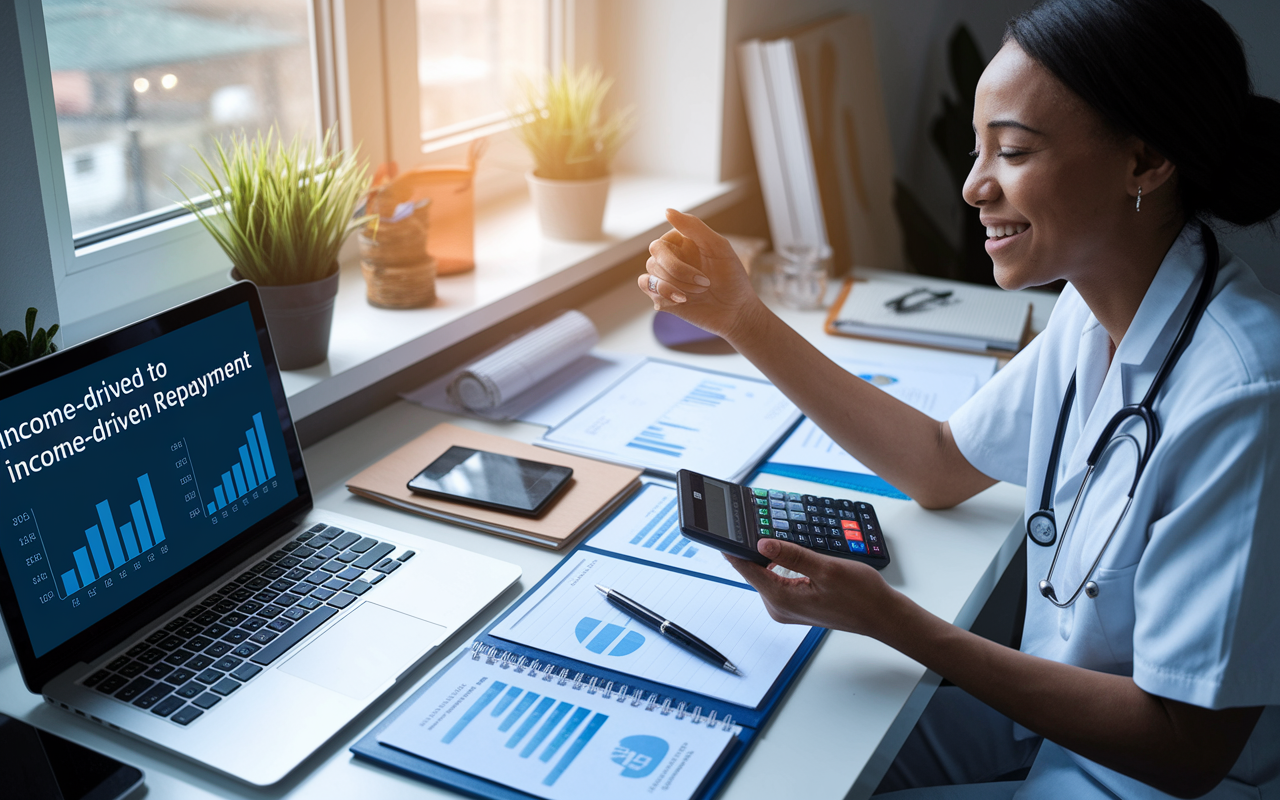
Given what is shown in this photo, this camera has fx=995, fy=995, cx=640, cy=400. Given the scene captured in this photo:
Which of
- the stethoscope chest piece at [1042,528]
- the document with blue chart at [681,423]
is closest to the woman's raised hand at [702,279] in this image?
the document with blue chart at [681,423]

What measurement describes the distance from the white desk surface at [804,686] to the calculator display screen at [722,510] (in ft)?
0.43

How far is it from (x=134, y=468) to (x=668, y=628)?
48cm

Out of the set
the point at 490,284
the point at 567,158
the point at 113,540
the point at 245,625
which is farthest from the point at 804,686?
the point at 567,158

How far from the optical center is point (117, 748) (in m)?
0.75

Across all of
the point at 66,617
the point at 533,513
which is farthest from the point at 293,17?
the point at 66,617

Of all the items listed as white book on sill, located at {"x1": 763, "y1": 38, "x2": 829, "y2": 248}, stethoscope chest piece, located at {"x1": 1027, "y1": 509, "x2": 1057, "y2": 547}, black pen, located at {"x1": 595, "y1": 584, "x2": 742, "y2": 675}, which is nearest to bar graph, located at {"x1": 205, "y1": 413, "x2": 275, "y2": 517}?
black pen, located at {"x1": 595, "y1": 584, "x2": 742, "y2": 675}

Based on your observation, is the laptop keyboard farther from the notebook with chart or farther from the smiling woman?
the smiling woman

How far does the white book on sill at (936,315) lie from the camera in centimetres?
161

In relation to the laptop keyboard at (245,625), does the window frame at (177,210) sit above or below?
above

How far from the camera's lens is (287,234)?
1.14 meters

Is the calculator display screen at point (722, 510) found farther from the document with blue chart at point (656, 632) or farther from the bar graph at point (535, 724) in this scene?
the bar graph at point (535, 724)

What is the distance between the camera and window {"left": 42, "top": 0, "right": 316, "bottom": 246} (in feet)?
3.75

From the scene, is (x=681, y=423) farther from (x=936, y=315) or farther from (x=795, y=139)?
(x=795, y=139)

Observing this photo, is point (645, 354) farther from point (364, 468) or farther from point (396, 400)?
point (364, 468)
